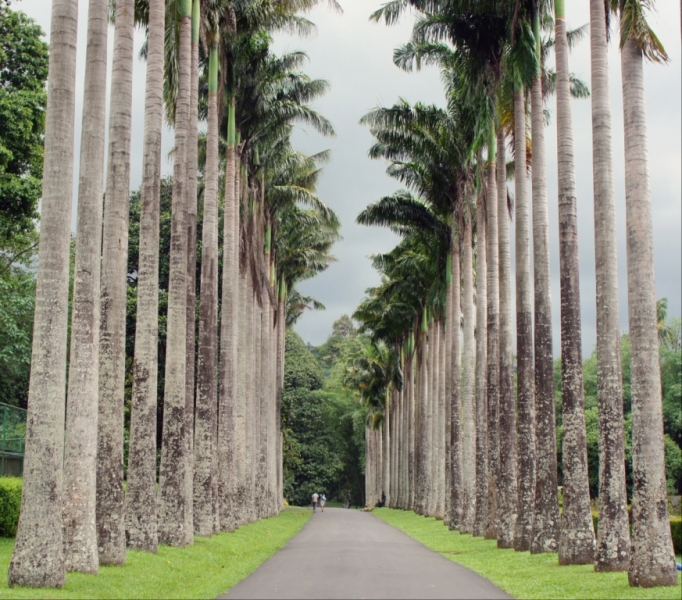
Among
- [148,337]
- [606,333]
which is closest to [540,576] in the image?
[606,333]

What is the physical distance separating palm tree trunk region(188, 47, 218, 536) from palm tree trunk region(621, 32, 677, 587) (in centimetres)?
1345

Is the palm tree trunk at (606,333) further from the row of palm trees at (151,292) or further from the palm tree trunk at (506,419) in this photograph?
the row of palm trees at (151,292)

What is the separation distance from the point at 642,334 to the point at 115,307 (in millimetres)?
9980

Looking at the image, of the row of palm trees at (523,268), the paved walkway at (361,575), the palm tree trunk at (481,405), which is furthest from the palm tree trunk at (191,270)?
the palm tree trunk at (481,405)

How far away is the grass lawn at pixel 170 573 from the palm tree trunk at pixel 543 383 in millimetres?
6625

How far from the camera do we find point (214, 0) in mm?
25750

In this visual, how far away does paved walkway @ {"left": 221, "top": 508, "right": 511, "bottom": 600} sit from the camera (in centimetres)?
1311

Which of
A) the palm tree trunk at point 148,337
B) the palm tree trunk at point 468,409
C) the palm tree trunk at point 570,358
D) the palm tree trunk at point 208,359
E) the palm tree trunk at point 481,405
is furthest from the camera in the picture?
the palm tree trunk at point 468,409

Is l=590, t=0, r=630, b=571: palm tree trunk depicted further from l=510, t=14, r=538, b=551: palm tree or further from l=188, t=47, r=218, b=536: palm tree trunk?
l=188, t=47, r=218, b=536: palm tree trunk

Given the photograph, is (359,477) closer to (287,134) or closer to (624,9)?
(287,134)

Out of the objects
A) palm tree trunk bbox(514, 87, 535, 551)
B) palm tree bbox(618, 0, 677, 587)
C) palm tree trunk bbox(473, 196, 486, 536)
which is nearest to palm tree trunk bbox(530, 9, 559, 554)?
palm tree trunk bbox(514, 87, 535, 551)

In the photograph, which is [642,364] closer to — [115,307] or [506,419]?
[115,307]

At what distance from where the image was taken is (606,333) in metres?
16.1

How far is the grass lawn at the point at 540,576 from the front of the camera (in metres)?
12.7
